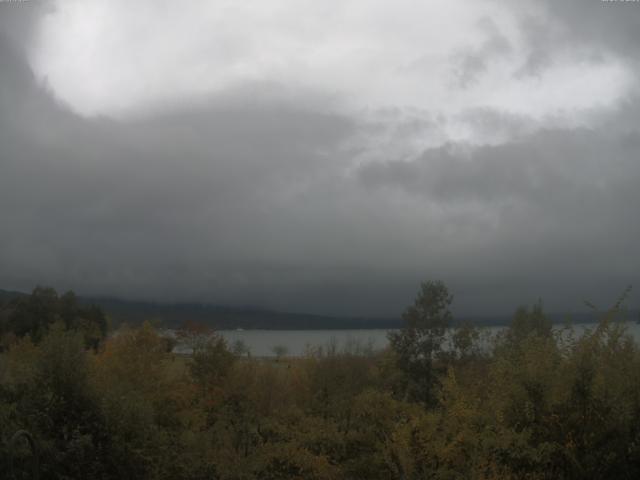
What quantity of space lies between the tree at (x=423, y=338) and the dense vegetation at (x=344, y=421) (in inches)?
212

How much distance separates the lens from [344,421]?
3531cm

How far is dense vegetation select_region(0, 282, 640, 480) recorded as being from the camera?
62.3 feet

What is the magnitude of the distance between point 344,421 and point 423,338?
548 inches

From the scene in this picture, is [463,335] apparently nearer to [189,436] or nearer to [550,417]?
[189,436]

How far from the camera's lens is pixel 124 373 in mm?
38031

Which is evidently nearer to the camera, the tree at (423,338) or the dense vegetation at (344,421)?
the dense vegetation at (344,421)

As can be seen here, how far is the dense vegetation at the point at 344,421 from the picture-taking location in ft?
62.3

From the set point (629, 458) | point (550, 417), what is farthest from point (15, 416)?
point (629, 458)

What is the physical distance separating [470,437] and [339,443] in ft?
34.9

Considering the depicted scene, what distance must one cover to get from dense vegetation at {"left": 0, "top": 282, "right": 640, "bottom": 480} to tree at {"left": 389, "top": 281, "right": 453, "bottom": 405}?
5.38 metres

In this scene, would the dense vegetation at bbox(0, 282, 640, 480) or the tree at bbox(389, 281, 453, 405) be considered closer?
the dense vegetation at bbox(0, 282, 640, 480)

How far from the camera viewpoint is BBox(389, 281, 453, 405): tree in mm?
46688

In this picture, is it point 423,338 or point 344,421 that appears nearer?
point 344,421

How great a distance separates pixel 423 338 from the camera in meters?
47.7
